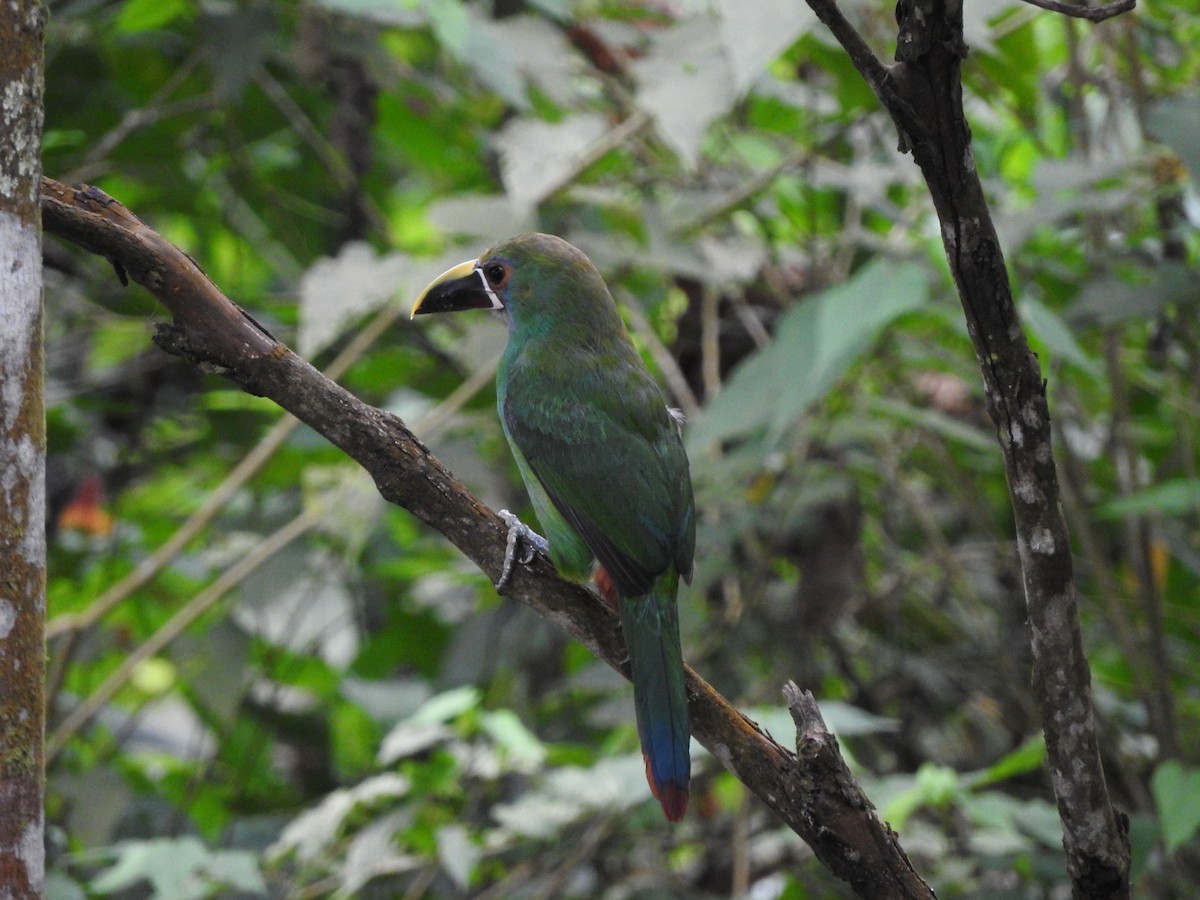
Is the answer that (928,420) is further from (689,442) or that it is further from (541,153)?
(541,153)

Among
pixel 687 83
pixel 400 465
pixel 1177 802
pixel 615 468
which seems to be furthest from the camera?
pixel 687 83

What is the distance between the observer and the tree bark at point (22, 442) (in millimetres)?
1280

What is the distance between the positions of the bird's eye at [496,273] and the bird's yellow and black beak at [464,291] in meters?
0.01

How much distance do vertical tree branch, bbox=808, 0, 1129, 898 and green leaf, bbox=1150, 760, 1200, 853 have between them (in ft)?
3.27

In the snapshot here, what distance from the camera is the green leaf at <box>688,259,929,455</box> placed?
8.04 feet

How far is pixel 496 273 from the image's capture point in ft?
8.77

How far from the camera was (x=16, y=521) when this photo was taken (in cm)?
133

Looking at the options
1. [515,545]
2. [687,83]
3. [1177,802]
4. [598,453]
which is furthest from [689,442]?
[1177,802]

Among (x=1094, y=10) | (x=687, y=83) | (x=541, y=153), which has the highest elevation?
(x=1094, y=10)

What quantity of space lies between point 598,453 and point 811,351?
64 cm

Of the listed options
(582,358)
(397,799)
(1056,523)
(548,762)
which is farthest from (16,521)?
(548,762)

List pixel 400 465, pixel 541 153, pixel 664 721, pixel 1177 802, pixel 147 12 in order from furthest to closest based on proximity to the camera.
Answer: pixel 147 12 < pixel 541 153 < pixel 1177 802 < pixel 664 721 < pixel 400 465

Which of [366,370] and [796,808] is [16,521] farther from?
[366,370]

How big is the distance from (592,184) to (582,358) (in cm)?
139
